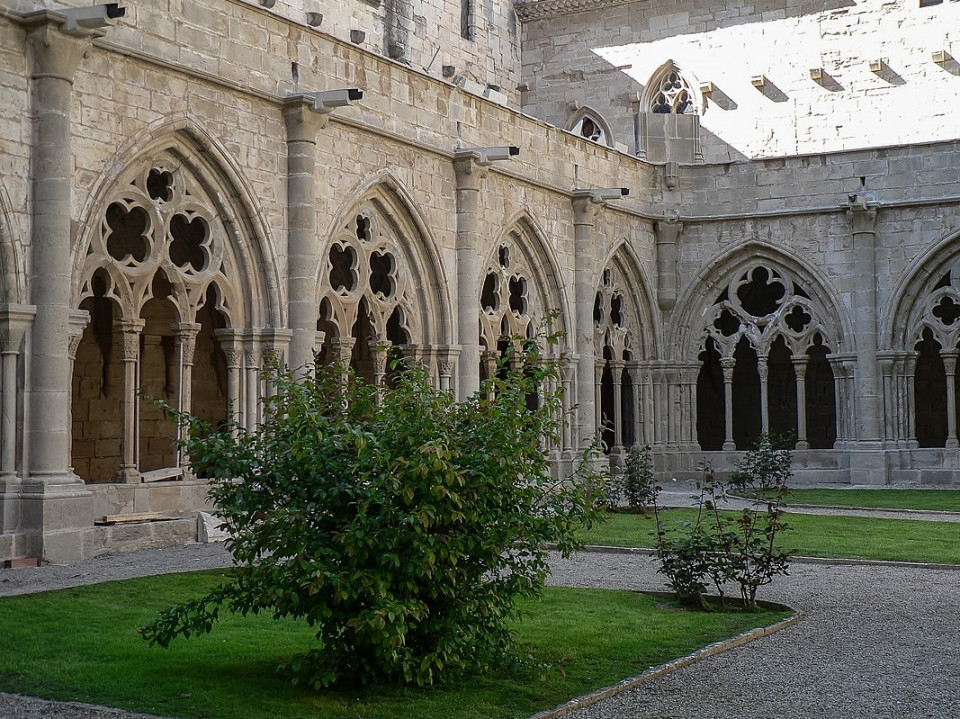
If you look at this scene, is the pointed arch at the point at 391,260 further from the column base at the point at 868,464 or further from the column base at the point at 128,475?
the column base at the point at 868,464

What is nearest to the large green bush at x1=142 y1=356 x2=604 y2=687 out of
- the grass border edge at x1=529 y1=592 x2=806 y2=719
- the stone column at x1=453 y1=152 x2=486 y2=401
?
the grass border edge at x1=529 y1=592 x2=806 y2=719

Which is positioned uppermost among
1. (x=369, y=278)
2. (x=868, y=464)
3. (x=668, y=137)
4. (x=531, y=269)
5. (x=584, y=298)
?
(x=668, y=137)

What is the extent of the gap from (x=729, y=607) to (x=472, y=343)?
26.2 feet

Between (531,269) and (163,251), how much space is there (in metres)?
6.96

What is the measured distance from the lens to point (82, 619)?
737 centimetres

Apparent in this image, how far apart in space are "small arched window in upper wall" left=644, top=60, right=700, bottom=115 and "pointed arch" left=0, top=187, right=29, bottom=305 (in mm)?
16352

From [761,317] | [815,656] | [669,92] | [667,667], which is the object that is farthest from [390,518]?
[669,92]

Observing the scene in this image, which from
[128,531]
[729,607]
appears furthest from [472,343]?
[729,607]

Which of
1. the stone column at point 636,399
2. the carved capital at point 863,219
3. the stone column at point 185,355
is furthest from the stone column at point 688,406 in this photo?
the stone column at point 185,355

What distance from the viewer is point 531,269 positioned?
57.6ft

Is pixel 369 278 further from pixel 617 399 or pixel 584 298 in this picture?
pixel 617 399

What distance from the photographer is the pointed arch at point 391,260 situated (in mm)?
13820

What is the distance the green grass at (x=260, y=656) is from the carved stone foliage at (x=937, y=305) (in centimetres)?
1203

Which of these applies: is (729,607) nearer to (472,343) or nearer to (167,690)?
(167,690)
